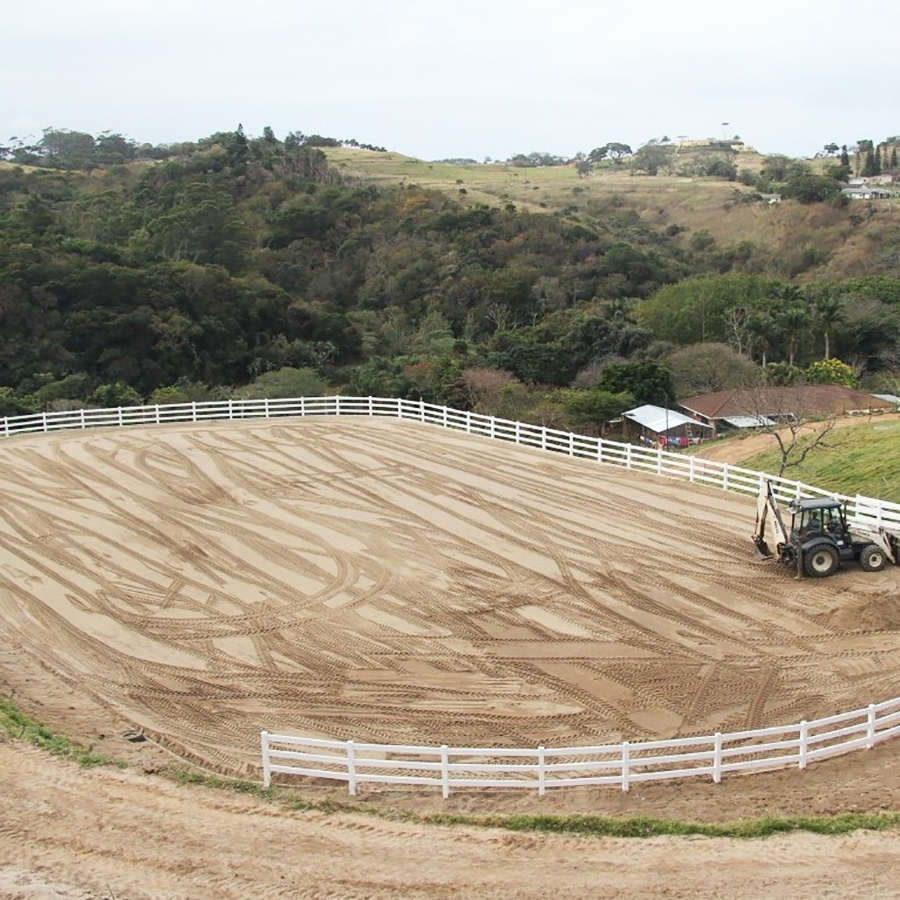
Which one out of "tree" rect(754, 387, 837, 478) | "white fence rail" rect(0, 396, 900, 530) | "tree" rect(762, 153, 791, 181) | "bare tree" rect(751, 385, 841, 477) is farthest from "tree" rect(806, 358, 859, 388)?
"tree" rect(762, 153, 791, 181)

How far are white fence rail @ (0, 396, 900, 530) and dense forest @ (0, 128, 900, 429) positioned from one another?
17.1 ft

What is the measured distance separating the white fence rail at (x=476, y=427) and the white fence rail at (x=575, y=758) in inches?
342

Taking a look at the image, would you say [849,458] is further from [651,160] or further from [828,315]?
[651,160]

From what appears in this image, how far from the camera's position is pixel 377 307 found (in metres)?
69.9

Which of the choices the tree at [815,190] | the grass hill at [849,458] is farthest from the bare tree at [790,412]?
the tree at [815,190]

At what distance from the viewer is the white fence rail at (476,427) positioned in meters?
23.7

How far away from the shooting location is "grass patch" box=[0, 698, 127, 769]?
11875 mm

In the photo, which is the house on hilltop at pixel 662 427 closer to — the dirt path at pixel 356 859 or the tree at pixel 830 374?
the tree at pixel 830 374

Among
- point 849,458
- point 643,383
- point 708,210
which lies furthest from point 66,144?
point 849,458

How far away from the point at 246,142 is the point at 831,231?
170 feet

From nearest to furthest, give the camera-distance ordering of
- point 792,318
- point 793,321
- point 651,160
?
point 792,318, point 793,321, point 651,160

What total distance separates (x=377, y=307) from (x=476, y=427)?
38.1 m

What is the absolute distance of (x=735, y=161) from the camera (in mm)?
175125

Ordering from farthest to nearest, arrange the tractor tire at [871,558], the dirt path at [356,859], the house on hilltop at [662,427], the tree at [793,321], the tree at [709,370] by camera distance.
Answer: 1. the tree at [793,321]
2. the tree at [709,370]
3. the house on hilltop at [662,427]
4. the tractor tire at [871,558]
5. the dirt path at [356,859]
